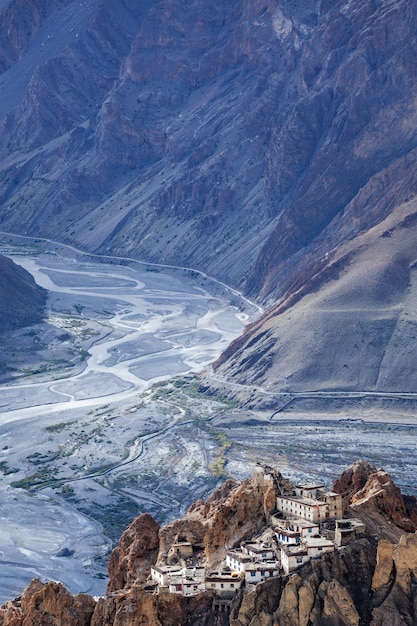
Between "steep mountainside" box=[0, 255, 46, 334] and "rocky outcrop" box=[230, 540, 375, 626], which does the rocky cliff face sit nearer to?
"rocky outcrop" box=[230, 540, 375, 626]

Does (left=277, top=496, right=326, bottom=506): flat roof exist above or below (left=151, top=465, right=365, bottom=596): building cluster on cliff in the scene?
above

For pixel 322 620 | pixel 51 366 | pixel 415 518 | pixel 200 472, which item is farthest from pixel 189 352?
pixel 322 620

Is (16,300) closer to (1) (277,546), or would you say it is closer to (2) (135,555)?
(2) (135,555)

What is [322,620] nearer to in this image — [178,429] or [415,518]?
[415,518]

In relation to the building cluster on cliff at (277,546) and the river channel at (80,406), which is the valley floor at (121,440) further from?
the building cluster on cliff at (277,546)

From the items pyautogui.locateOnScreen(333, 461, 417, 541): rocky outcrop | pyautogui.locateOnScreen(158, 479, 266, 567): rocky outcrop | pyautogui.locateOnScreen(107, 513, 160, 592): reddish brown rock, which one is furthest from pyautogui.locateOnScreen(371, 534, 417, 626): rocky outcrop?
pyautogui.locateOnScreen(107, 513, 160, 592): reddish brown rock

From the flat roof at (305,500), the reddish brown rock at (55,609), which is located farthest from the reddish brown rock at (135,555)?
the flat roof at (305,500)

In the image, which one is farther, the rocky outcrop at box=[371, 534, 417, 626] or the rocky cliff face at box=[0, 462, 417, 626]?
the rocky outcrop at box=[371, 534, 417, 626]
